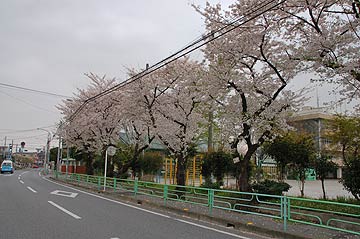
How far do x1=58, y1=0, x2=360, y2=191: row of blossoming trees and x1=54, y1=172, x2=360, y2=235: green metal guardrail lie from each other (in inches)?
50.6

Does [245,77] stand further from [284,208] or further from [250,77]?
[284,208]

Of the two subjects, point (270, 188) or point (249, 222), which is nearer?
point (249, 222)

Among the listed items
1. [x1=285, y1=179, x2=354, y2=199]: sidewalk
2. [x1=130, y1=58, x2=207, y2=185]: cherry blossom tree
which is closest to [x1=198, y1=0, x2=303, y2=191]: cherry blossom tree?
[x1=130, y1=58, x2=207, y2=185]: cherry blossom tree

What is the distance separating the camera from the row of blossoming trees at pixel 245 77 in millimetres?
9938

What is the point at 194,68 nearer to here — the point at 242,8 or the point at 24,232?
the point at 242,8

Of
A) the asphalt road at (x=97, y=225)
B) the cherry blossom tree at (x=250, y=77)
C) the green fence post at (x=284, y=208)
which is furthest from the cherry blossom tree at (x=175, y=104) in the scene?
the green fence post at (x=284, y=208)

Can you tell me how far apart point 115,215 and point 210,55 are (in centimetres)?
740

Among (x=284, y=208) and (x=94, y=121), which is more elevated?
(x=94, y=121)

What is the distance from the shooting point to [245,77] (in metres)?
12.8

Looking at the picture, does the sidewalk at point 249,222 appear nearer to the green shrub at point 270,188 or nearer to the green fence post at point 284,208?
the green fence post at point 284,208

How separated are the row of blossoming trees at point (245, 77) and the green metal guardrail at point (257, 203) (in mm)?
1286

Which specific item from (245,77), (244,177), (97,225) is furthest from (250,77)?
(97,225)

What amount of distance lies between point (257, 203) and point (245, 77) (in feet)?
17.2

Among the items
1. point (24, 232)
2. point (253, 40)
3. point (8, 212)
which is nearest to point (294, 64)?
point (253, 40)
